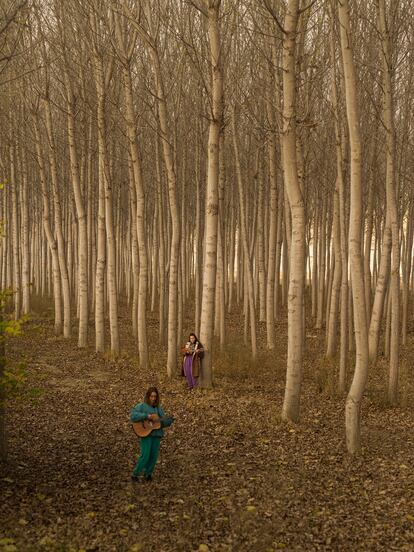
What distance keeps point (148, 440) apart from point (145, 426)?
0.14 m

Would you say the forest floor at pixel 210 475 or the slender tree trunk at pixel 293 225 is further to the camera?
the slender tree trunk at pixel 293 225

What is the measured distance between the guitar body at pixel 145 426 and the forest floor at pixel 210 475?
52 centimetres

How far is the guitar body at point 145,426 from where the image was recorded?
5.37 meters

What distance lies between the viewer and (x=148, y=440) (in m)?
5.39

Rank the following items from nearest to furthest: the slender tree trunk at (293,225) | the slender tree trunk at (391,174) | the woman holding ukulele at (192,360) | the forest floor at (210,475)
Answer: the forest floor at (210,475)
the slender tree trunk at (293,225)
the slender tree trunk at (391,174)
the woman holding ukulele at (192,360)

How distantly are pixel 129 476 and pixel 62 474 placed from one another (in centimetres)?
69

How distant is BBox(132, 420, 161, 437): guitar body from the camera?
5.37m

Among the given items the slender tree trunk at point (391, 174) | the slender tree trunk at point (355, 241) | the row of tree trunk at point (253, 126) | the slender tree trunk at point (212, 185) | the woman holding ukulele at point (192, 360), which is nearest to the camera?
the slender tree trunk at point (355, 241)

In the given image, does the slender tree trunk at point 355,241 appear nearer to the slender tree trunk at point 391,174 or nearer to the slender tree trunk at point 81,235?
the slender tree trunk at point 391,174

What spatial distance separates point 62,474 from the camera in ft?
18.0

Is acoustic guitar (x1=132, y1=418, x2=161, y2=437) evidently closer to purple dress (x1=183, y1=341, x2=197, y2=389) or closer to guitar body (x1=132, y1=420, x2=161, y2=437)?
guitar body (x1=132, y1=420, x2=161, y2=437)

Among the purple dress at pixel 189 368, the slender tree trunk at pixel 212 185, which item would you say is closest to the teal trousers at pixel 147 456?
the purple dress at pixel 189 368

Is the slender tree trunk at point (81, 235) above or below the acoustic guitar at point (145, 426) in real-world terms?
above

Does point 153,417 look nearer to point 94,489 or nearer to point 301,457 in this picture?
point 94,489
